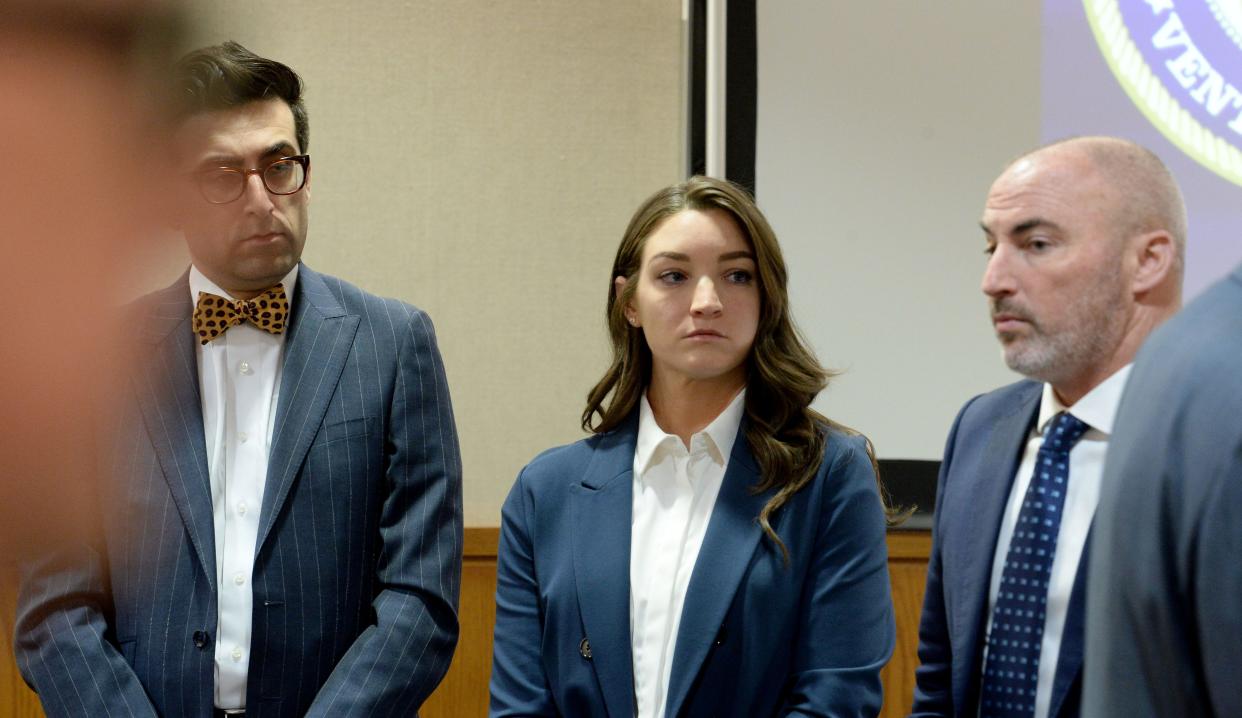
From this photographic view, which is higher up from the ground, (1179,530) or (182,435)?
(1179,530)

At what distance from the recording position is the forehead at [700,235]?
2.35m

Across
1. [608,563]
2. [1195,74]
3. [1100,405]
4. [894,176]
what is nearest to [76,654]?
[608,563]

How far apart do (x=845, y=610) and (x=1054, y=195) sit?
0.80 meters

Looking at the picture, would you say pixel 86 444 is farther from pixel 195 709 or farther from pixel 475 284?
pixel 475 284

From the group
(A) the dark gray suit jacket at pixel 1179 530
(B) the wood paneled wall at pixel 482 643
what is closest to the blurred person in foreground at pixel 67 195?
(A) the dark gray suit jacket at pixel 1179 530

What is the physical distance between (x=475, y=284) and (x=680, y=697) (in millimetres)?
1948

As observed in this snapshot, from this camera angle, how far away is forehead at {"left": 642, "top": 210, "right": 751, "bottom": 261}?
2.35m

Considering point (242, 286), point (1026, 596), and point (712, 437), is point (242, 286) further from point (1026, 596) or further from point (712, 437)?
point (1026, 596)

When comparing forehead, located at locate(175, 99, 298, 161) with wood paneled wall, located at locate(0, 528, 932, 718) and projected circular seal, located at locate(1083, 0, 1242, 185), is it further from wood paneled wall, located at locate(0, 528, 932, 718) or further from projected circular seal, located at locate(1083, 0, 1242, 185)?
projected circular seal, located at locate(1083, 0, 1242, 185)

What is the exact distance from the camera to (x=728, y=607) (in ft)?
7.01

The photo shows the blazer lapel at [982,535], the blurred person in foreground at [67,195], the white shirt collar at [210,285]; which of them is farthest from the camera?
the white shirt collar at [210,285]

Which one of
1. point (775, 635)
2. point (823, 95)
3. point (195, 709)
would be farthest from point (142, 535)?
point (823, 95)

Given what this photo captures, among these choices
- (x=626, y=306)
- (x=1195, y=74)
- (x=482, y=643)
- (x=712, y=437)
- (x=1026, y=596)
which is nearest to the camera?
(x=1026, y=596)

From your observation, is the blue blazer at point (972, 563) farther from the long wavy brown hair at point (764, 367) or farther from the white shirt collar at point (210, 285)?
the white shirt collar at point (210, 285)
